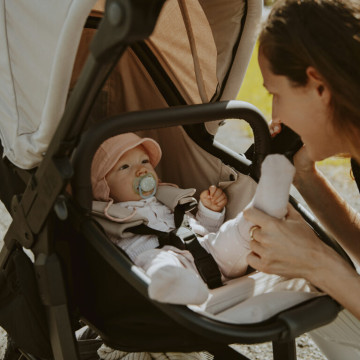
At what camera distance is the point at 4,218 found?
338 centimetres

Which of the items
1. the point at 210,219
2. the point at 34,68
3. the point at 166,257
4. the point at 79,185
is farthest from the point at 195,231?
the point at 34,68

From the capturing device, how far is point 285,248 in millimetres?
1469

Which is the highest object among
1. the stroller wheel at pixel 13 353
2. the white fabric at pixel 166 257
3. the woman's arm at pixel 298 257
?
the woman's arm at pixel 298 257

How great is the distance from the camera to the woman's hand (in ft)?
4.82

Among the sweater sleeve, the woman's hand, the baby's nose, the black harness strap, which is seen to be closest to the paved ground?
the sweater sleeve

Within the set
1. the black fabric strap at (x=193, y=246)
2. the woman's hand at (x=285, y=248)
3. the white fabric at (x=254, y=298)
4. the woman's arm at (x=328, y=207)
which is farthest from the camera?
the woman's arm at (x=328, y=207)

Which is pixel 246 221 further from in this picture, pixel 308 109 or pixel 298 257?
pixel 308 109

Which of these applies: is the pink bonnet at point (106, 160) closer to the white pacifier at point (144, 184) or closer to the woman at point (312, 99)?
the white pacifier at point (144, 184)

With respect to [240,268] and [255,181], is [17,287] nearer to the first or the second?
[240,268]

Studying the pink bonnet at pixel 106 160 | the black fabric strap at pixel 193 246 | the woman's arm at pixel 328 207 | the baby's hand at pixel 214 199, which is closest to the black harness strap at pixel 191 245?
the black fabric strap at pixel 193 246

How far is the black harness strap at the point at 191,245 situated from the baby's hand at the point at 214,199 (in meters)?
0.11

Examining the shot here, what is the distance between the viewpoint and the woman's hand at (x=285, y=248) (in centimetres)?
147

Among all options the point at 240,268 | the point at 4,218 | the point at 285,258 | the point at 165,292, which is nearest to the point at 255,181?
the point at 240,268

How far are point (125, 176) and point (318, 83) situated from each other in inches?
32.7
